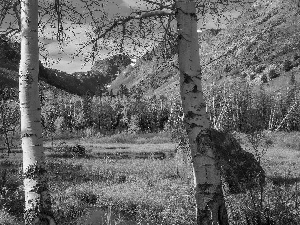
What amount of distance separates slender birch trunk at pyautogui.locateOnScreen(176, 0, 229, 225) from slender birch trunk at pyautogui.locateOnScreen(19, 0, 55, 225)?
2.10m

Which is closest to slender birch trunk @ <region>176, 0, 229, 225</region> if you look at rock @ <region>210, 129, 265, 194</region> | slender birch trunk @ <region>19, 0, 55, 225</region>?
slender birch trunk @ <region>19, 0, 55, 225</region>

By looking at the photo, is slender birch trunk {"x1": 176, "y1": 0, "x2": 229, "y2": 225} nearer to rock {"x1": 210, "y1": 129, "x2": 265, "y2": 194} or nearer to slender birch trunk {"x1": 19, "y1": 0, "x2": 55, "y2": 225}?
slender birch trunk {"x1": 19, "y1": 0, "x2": 55, "y2": 225}

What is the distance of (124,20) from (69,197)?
11762 mm

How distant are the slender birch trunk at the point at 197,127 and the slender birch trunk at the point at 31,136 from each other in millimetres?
2100

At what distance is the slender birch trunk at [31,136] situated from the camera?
4.97 meters

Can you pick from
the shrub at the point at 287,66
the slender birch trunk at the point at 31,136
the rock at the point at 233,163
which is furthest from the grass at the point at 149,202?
the shrub at the point at 287,66

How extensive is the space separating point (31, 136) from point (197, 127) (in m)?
2.30

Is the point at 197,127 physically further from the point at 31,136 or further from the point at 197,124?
the point at 31,136

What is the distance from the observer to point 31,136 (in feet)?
16.4

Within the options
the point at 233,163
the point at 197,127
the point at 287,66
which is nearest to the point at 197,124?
the point at 197,127

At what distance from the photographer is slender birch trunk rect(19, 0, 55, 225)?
4.97 metres

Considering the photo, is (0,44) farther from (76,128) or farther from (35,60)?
(76,128)

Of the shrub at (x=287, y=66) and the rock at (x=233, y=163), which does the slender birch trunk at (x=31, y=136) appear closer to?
the rock at (x=233, y=163)

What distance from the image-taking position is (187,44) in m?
4.90
